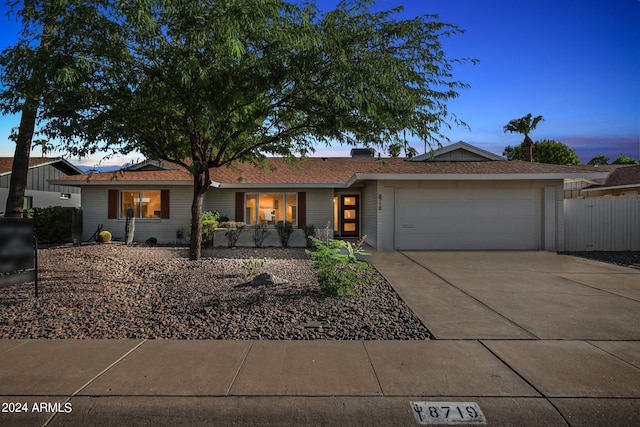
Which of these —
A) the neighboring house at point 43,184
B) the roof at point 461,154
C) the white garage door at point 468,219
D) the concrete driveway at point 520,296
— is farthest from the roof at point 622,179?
the neighboring house at point 43,184

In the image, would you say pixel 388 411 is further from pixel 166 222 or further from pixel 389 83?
pixel 166 222

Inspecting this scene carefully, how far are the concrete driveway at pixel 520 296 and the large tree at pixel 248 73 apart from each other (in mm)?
3380

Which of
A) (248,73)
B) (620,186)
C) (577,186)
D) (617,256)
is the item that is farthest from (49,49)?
(577,186)

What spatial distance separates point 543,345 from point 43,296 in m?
7.32

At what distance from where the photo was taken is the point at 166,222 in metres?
15.9

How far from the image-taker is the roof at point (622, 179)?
19252mm

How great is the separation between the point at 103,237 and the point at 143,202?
223 cm

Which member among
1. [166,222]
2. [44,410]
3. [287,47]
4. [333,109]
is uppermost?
[287,47]

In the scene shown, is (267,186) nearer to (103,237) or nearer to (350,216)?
(350,216)

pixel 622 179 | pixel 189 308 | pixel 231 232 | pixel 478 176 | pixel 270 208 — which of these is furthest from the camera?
pixel 622 179

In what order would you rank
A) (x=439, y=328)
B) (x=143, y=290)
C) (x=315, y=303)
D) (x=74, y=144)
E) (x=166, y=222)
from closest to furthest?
(x=439, y=328), (x=315, y=303), (x=143, y=290), (x=74, y=144), (x=166, y=222)

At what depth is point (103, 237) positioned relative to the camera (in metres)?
14.7

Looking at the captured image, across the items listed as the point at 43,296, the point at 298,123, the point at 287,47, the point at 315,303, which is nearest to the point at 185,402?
the point at 315,303

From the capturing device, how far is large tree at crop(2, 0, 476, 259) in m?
6.39
